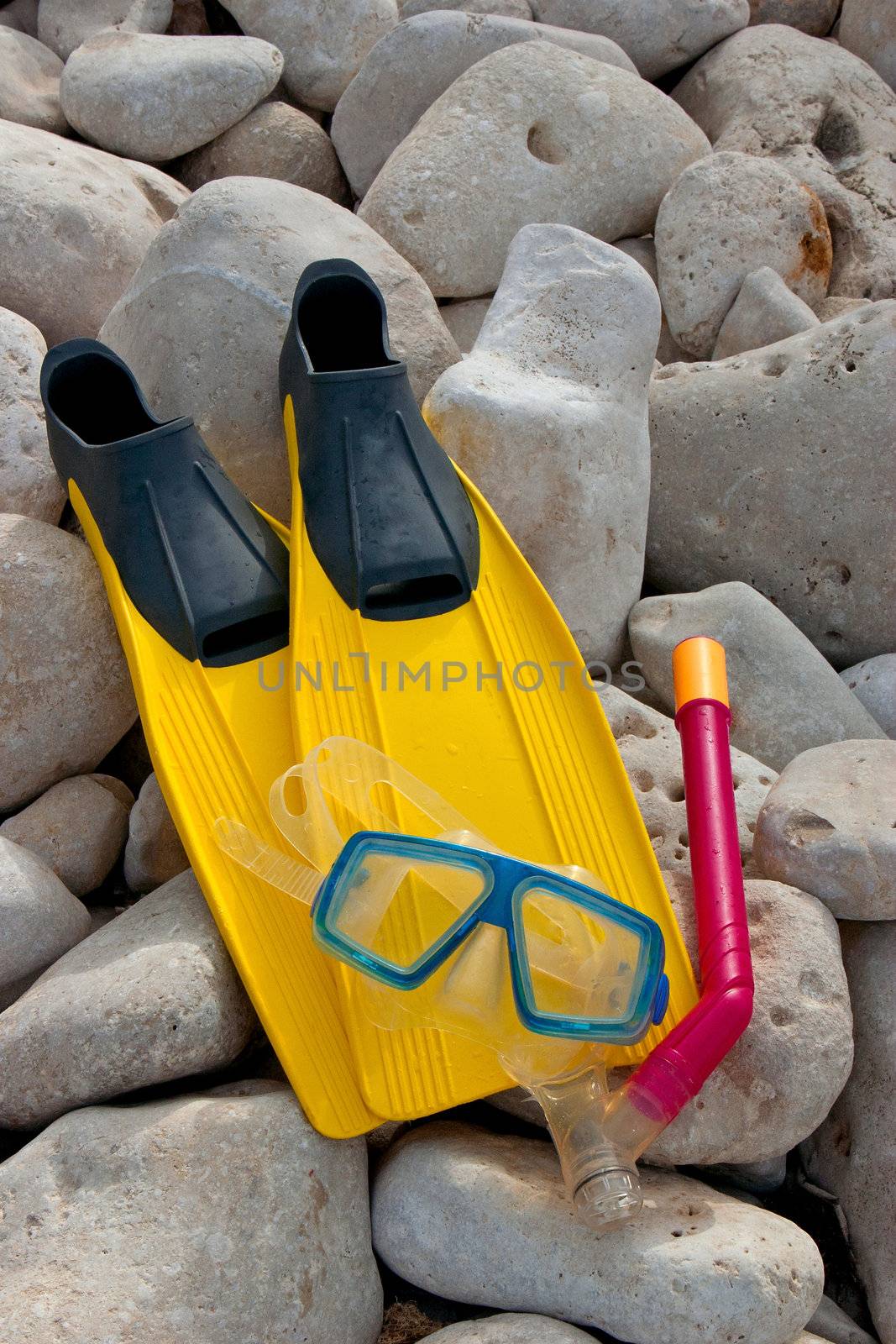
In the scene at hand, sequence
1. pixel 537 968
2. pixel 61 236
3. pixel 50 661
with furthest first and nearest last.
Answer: pixel 61 236 → pixel 50 661 → pixel 537 968

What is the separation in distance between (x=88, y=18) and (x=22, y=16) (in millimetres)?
429

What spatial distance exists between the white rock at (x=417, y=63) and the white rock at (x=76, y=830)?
7.75ft

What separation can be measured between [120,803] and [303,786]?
2.07ft

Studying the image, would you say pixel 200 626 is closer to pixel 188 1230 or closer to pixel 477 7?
pixel 188 1230

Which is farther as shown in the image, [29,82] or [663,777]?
[29,82]

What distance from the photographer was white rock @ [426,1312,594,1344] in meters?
1.64

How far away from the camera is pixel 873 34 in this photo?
4.14 m

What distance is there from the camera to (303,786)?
2020 mm

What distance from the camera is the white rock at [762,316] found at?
3178 mm

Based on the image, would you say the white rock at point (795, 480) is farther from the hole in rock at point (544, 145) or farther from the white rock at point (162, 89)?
the white rock at point (162, 89)

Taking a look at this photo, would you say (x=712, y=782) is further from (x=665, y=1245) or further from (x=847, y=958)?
(x=665, y=1245)

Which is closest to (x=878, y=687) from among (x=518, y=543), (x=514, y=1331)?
(x=518, y=543)

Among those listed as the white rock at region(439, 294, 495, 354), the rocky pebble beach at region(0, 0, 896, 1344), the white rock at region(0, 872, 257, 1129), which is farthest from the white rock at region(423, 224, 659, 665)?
the white rock at region(0, 872, 257, 1129)

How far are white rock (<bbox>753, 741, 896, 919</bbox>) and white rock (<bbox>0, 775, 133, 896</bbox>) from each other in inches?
50.8
